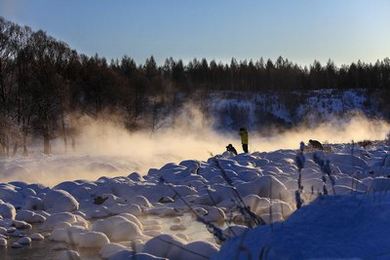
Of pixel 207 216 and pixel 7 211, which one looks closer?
pixel 207 216

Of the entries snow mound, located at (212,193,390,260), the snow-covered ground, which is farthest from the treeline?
snow mound, located at (212,193,390,260)

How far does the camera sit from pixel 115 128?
160 feet

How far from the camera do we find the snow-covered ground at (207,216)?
323 centimetres

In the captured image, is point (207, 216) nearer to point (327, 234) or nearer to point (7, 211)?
point (7, 211)

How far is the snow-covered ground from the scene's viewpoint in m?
3.23

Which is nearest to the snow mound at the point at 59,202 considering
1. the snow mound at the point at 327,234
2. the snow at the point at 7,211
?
the snow at the point at 7,211

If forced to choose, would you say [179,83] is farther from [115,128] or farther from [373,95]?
[115,128]

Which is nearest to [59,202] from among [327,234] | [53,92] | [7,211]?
[7,211]

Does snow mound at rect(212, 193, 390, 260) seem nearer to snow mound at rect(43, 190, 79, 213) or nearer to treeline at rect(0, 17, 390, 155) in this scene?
snow mound at rect(43, 190, 79, 213)

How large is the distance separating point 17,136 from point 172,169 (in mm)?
24311

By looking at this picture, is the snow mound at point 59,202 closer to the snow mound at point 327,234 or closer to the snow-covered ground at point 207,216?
the snow-covered ground at point 207,216

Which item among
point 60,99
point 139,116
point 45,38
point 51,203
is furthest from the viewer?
point 139,116

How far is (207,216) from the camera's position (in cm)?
847

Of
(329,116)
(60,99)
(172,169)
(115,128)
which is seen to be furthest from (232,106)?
(172,169)
